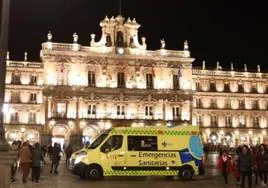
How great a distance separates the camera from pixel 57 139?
62.8 meters

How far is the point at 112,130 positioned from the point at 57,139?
4081 centimetres

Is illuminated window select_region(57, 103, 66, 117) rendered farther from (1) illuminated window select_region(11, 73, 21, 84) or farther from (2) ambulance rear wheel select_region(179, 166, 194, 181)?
(2) ambulance rear wheel select_region(179, 166, 194, 181)

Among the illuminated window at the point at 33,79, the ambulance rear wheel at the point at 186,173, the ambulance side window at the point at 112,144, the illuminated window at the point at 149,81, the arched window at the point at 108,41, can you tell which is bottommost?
the ambulance rear wheel at the point at 186,173

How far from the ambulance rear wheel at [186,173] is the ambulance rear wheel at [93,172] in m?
4.49

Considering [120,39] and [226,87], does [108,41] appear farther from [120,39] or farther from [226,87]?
[226,87]

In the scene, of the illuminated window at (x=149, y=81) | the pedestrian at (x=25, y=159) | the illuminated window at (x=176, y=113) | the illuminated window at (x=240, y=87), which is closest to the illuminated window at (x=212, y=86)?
the illuminated window at (x=240, y=87)

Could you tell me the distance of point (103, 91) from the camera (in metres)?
63.0

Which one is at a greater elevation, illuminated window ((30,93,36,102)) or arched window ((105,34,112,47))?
arched window ((105,34,112,47))

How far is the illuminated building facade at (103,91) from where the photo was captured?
61500 mm

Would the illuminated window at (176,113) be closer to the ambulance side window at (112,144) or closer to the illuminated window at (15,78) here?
the illuminated window at (15,78)

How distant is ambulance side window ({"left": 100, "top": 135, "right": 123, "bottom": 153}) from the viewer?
23.2 meters

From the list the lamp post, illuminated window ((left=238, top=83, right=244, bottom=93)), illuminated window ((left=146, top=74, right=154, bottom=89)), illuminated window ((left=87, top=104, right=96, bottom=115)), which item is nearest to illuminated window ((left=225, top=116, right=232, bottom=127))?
illuminated window ((left=238, top=83, right=244, bottom=93))

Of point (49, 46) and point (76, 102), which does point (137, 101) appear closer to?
point (76, 102)

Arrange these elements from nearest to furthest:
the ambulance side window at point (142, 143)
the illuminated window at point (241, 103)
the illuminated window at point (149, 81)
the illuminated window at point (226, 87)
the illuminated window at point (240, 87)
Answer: the ambulance side window at point (142, 143)
the illuminated window at point (149, 81)
the illuminated window at point (241, 103)
the illuminated window at point (226, 87)
the illuminated window at point (240, 87)
